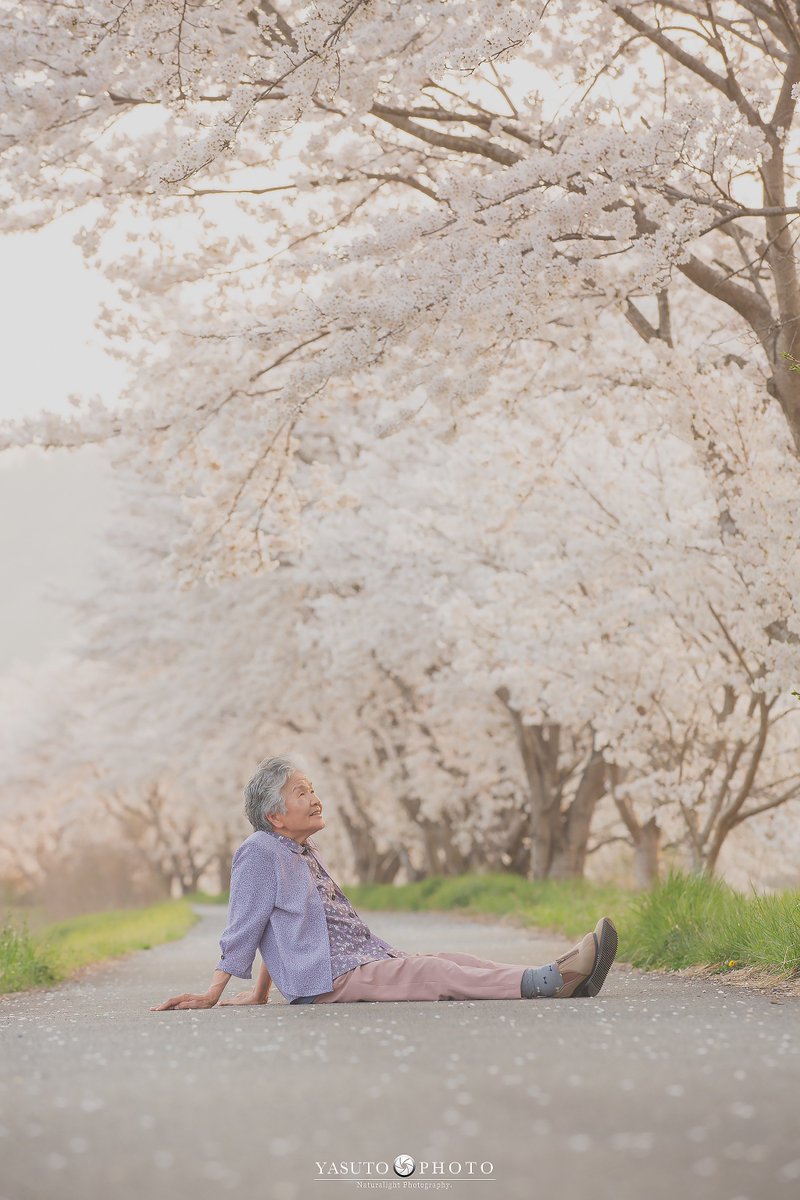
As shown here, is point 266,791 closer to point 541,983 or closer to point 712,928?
point 541,983

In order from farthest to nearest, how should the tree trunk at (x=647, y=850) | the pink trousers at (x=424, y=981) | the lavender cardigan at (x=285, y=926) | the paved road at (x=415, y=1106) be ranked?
the tree trunk at (x=647, y=850)
the lavender cardigan at (x=285, y=926)
the pink trousers at (x=424, y=981)
the paved road at (x=415, y=1106)

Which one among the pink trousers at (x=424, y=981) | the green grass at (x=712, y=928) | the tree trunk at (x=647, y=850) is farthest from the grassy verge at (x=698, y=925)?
the tree trunk at (x=647, y=850)

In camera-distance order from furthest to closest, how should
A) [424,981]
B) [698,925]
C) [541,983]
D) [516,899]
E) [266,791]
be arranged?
[516,899] < [698,925] < [266,791] < [424,981] < [541,983]

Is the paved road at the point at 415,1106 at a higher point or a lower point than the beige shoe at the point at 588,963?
lower

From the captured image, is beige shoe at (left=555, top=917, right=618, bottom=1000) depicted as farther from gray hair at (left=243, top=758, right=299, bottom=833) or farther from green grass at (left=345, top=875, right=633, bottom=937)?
green grass at (left=345, top=875, right=633, bottom=937)

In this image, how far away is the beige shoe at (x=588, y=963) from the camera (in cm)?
568

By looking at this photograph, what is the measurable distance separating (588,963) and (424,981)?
0.74 meters

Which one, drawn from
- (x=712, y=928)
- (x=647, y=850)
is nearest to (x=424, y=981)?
(x=712, y=928)

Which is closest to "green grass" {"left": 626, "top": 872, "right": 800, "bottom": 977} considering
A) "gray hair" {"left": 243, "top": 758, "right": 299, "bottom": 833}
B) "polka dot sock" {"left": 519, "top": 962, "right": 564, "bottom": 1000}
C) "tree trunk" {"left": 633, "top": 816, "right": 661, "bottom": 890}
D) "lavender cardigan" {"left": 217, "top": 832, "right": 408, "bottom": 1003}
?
"polka dot sock" {"left": 519, "top": 962, "right": 564, "bottom": 1000}

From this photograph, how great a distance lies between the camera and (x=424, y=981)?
5.82 metres

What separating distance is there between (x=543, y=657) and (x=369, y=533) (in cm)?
464

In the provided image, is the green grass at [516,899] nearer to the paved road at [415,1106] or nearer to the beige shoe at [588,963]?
the beige shoe at [588,963]

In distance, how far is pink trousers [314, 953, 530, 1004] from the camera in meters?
5.78

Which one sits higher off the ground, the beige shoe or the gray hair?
the gray hair
